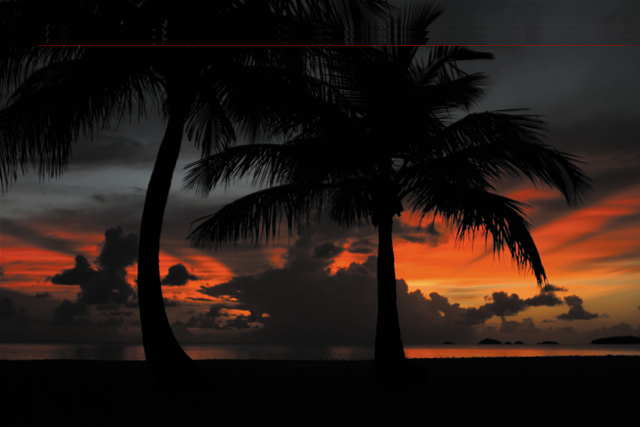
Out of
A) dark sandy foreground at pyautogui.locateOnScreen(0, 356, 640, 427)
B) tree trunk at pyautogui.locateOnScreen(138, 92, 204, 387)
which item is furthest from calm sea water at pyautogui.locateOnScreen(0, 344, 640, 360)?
tree trunk at pyautogui.locateOnScreen(138, 92, 204, 387)

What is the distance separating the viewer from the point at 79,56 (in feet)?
28.1

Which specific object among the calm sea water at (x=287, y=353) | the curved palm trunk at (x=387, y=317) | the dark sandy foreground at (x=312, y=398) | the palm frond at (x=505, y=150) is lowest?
the calm sea water at (x=287, y=353)

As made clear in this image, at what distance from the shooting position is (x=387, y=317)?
917cm

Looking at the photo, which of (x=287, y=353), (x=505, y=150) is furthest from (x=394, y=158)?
(x=287, y=353)

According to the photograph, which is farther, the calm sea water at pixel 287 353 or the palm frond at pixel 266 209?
the calm sea water at pixel 287 353

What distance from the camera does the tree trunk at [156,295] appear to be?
315 inches

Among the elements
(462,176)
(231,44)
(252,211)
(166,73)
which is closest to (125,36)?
(166,73)

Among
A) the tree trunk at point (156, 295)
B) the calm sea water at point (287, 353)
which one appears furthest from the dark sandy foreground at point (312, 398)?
the calm sea water at point (287, 353)

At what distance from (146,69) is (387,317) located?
6.09 meters

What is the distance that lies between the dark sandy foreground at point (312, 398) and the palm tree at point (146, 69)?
116 centimetres

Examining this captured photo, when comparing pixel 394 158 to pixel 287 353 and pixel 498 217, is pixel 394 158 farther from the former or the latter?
pixel 287 353

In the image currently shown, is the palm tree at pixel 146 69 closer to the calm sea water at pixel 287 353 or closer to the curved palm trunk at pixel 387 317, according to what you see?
the curved palm trunk at pixel 387 317

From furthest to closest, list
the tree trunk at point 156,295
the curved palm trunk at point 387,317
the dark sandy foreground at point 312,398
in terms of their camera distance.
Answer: the curved palm trunk at point 387,317 < the tree trunk at point 156,295 < the dark sandy foreground at point 312,398

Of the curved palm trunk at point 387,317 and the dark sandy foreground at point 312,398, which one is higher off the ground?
the curved palm trunk at point 387,317
